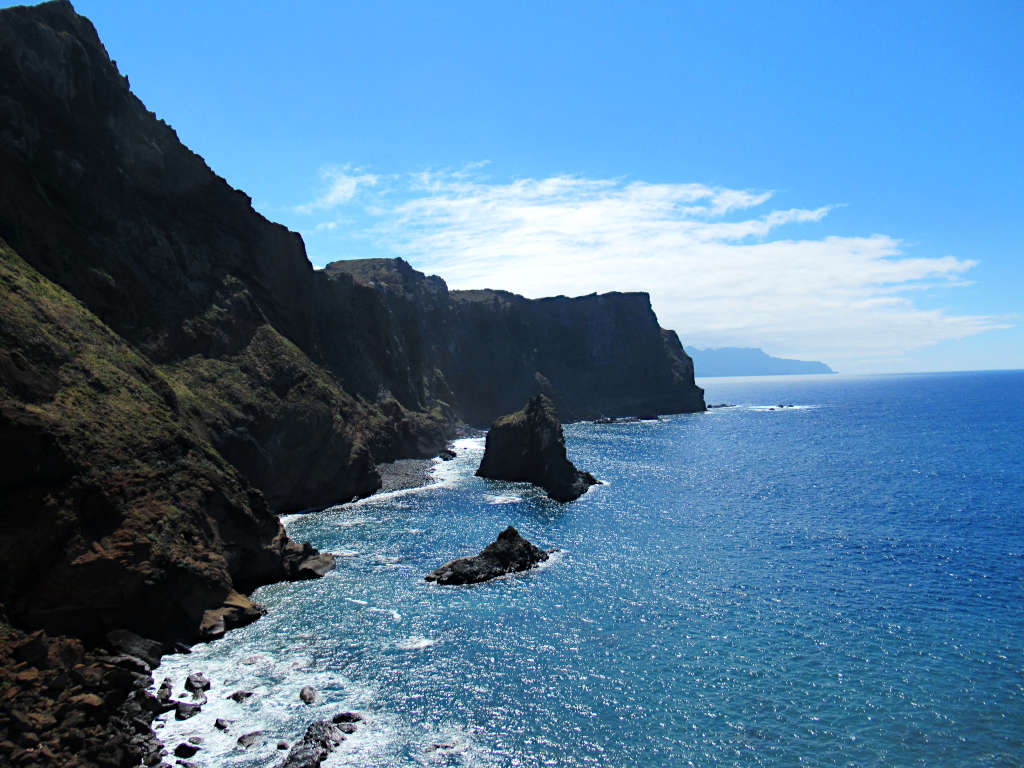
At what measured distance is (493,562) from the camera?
59.6 metres

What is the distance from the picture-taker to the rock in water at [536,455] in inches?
3819

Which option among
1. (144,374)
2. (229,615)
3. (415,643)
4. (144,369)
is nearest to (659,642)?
(415,643)

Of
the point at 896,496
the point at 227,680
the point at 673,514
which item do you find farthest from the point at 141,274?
the point at 896,496

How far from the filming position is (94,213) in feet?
256

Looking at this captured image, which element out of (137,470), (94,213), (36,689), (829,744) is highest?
(94,213)

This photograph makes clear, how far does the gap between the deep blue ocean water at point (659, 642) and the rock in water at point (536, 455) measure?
11.0 metres

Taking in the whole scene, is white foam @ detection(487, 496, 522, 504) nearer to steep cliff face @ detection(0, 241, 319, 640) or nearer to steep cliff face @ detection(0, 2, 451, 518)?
steep cliff face @ detection(0, 2, 451, 518)

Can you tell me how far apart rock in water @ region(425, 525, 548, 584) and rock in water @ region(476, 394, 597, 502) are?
3156 centimetres

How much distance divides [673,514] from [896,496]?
34.4 m

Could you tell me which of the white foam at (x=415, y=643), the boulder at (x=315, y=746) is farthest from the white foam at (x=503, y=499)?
the boulder at (x=315, y=746)

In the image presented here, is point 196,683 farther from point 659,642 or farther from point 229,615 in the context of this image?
point 659,642

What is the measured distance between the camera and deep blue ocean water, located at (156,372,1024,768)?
3216 cm

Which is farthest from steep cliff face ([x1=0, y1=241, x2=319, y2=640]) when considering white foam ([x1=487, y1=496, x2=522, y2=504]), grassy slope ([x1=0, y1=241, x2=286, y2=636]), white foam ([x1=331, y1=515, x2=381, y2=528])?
white foam ([x1=487, y1=496, x2=522, y2=504])

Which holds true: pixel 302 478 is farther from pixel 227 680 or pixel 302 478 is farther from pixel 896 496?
pixel 896 496
